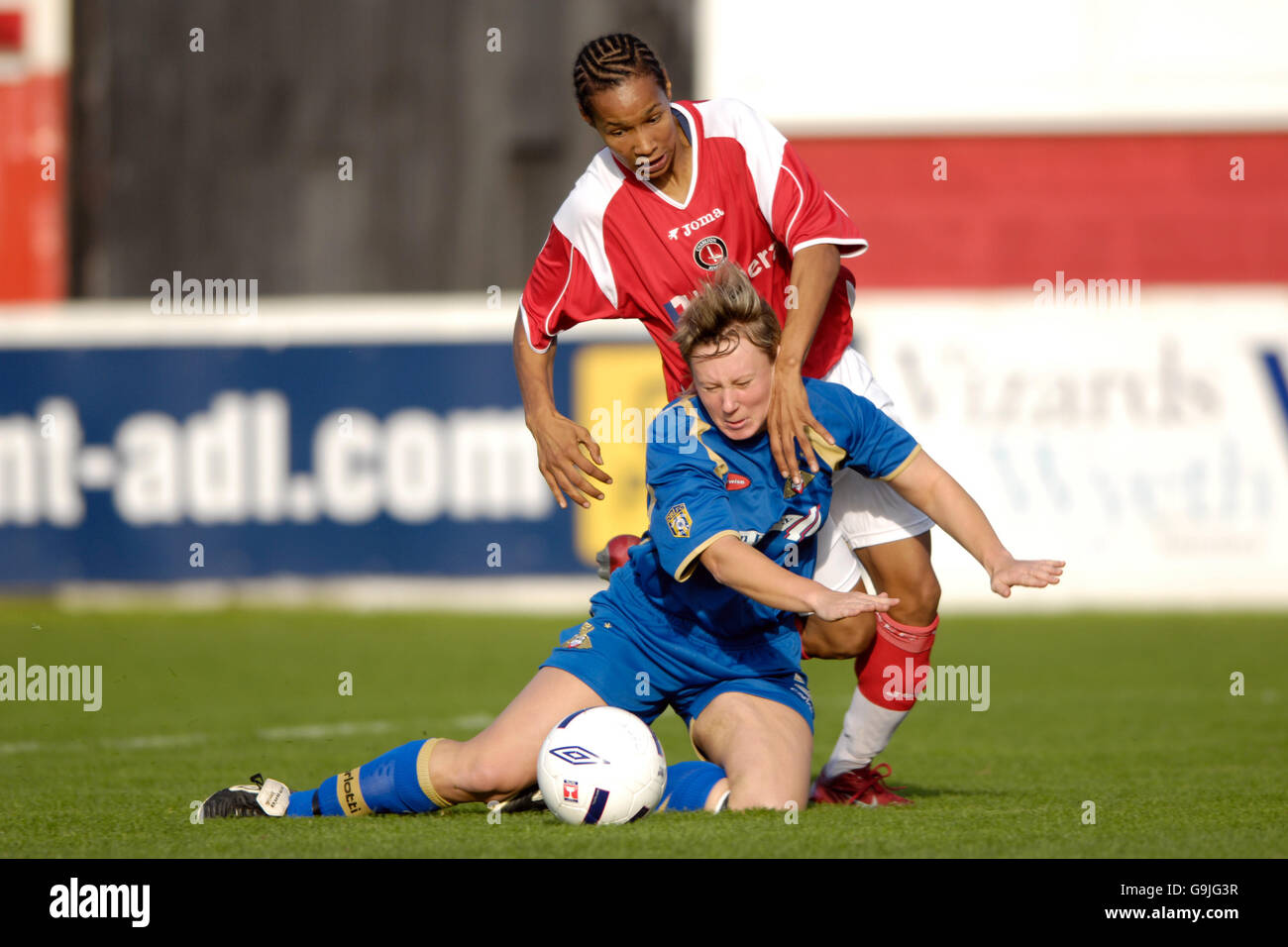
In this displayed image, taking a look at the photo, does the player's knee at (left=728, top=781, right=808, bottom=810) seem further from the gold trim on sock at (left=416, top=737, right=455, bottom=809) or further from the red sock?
the gold trim on sock at (left=416, top=737, right=455, bottom=809)

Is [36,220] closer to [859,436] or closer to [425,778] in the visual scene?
[425,778]

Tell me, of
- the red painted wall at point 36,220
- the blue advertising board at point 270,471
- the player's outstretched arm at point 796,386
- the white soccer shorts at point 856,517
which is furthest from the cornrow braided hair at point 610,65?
the red painted wall at point 36,220

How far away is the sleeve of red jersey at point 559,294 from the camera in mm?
5547

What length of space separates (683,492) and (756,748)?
772 millimetres

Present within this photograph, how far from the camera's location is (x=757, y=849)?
4141 mm

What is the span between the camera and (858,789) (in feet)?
17.9

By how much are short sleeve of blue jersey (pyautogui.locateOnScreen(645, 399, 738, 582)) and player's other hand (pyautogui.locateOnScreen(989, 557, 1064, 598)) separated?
2.37 feet

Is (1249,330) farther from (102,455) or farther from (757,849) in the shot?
(757,849)

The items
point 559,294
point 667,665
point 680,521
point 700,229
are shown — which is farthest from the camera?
point 559,294

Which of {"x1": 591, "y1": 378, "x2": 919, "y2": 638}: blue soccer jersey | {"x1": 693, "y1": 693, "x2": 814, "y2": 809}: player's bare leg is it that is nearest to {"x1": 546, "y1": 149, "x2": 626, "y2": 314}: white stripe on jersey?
{"x1": 591, "y1": 378, "x2": 919, "y2": 638}: blue soccer jersey

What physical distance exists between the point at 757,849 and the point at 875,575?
5.09 ft

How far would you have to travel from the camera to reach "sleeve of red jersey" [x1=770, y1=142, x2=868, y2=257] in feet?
17.1
